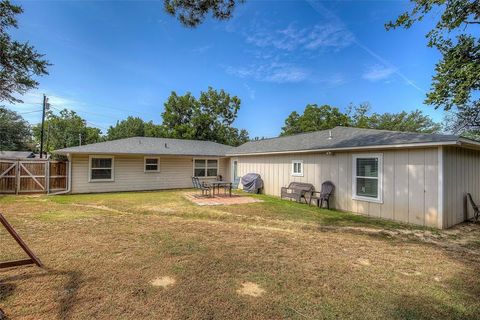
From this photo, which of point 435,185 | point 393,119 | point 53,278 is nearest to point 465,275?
point 435,185

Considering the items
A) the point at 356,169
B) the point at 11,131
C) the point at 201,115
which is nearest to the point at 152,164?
the point at 356,169

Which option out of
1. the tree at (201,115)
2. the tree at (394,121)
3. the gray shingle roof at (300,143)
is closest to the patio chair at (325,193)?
the gray shingle roof at (300,143)

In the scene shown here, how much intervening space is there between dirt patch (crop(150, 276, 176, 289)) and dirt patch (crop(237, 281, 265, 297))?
0.97 m

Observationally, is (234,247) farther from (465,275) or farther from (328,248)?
(465,275)

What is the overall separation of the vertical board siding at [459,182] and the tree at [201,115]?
27325 millimetres

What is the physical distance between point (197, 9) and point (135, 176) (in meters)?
11.2

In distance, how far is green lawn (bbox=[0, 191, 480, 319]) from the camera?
268 centimetres

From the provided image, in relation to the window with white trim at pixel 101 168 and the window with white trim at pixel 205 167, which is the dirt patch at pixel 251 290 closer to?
the window with white trim at pixel 101 168

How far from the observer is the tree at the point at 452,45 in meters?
6.20

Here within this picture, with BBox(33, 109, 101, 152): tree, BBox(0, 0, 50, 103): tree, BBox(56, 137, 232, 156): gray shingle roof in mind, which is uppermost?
BBox(33, 109, 101, 152): tree

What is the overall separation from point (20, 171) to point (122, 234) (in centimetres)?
1075

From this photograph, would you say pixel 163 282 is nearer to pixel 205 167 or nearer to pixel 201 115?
pixel 205 167

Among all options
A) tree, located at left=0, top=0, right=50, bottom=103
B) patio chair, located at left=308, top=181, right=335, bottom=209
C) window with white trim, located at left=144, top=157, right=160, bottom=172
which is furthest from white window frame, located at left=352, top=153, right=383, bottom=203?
tree, located at left=0, top=0, right=50, bottom=103

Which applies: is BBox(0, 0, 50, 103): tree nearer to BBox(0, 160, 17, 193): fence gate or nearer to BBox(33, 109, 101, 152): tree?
BBox(0, 160, 17, 193): fence gate
